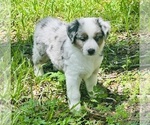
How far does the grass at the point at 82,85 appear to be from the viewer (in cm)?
445

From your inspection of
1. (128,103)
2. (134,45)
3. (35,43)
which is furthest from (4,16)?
(134,45)

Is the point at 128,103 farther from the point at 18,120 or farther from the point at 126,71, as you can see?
the point at 18,120

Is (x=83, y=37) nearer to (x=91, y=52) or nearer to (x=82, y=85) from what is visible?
(x=91, y=52)

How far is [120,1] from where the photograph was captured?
21.1 ft

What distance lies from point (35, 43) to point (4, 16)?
2.12 ft

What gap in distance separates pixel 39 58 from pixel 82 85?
59 centimetres

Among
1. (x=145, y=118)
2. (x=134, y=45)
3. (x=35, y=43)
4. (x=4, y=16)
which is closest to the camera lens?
(x=145, y=118)

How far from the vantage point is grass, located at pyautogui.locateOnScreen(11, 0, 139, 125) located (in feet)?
14.6

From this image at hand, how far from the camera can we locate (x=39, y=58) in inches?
210

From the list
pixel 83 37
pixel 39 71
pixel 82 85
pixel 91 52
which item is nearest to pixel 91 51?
pixel 91 52

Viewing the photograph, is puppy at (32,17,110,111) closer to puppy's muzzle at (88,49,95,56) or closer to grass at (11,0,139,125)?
puppy's muzzle at (88,49,95,56)

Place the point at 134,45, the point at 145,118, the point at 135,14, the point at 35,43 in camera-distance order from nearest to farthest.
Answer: the point at 145,118, the point at 35,43, the point at 134,45, the point at 135,14

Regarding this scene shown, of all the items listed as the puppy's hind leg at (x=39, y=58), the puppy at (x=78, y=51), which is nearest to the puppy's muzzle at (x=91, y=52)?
the puppy at (x=78, y=51)

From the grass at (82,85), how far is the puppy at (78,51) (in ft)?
0.50
